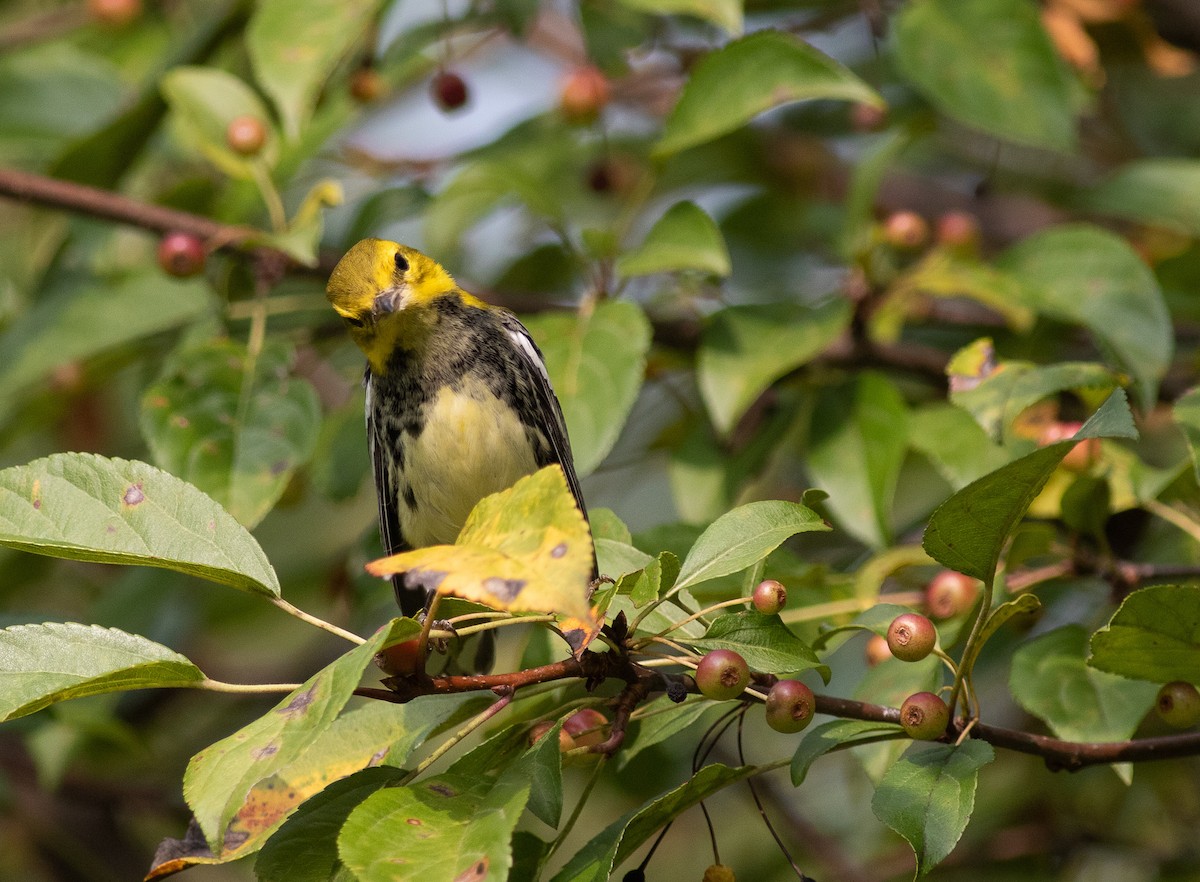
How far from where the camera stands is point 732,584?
2486mm

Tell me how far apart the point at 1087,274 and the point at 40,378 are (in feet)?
9.23

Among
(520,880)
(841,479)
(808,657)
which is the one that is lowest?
(841,479)

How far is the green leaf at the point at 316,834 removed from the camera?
1.86 meters

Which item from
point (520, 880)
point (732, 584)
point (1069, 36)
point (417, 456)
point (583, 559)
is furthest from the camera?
point (1069, 36)

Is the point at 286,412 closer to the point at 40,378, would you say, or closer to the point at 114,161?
the point at 40,378

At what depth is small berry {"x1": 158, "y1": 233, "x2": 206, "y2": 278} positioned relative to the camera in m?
3.22

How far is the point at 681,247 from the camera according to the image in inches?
125

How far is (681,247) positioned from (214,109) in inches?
55.1

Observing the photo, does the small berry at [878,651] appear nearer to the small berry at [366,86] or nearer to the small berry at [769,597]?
the small berry at [769,597]

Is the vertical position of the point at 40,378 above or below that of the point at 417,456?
above

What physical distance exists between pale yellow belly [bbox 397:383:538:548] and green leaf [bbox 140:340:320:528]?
0.33 metres

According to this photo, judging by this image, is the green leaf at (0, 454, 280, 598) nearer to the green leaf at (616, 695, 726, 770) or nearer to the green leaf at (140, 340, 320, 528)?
the green leaf at (616, 695, 726, 770)

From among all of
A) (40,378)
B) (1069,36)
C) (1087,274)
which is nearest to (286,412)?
(40,378)

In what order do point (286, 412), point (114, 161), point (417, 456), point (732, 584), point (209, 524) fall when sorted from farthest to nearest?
point (114, 161)
point (417, 456)
point (286, 412)
point (732, 584)
point (209, 524)
